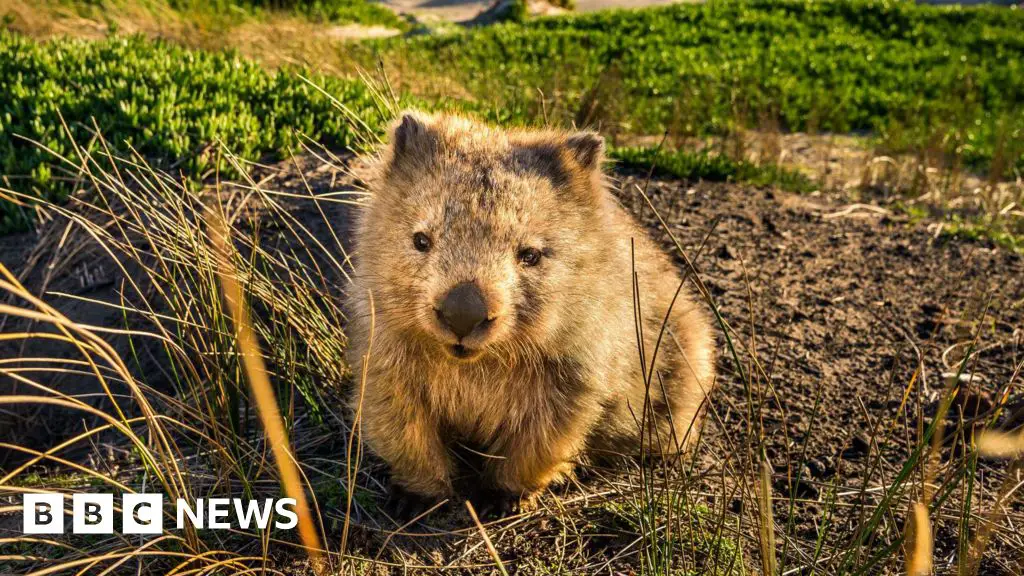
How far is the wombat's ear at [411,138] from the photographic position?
303 cm

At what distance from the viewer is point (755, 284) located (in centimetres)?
507

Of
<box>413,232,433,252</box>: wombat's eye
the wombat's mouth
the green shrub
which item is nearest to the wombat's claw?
the wombat's mouth

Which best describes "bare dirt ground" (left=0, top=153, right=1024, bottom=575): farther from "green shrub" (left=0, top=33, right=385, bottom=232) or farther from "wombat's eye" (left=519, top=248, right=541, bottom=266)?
"wombat's eye" (left=519, top=248, right=541, bottom=266)

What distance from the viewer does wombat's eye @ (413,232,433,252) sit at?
2725 mm

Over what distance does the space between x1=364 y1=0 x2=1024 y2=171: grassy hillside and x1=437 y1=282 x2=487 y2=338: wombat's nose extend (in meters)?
4.10

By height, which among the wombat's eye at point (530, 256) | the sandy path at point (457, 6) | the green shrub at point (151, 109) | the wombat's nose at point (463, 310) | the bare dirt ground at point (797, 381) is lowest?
the bare dirt ground at point (797, 381)

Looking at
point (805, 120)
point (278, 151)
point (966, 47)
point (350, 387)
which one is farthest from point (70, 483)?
point (966, 47)

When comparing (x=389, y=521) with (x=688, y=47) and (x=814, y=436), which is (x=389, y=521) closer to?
(x=814, y=436)

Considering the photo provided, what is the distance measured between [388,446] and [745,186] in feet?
14.6

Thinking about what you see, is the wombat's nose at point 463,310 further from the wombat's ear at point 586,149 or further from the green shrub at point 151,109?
the green shrub at point 151,109

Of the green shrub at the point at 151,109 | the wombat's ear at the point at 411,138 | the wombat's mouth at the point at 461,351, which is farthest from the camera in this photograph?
the green shrub at the point at 151,109

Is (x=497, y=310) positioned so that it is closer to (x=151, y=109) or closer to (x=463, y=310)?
(x=463, y=310)

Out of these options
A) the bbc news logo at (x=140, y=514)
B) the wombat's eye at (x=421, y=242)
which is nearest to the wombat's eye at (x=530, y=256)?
the wombat's eye at (x=421, y=242)

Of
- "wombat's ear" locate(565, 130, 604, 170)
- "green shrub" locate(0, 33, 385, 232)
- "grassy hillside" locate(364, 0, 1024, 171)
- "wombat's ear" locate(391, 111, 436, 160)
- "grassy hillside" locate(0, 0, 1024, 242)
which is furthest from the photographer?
"grassy hillside" locate(364, 0, 1024, 171)
